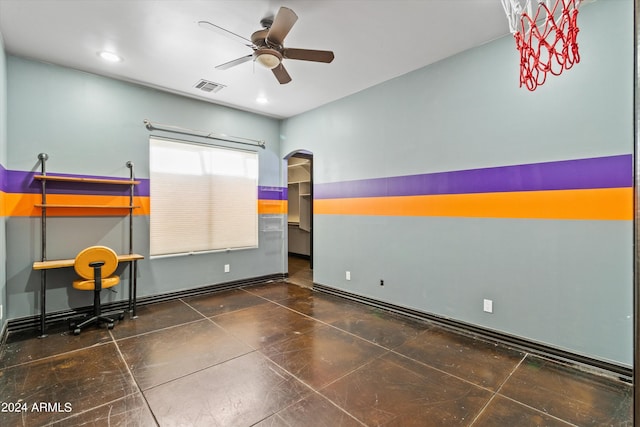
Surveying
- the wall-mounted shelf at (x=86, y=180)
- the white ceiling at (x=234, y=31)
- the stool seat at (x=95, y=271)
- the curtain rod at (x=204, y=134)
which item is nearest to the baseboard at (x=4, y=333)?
the stool seat at (x=95, y=271)

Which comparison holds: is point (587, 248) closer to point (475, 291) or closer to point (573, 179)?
point (573, 179)

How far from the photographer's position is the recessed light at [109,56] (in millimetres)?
3404

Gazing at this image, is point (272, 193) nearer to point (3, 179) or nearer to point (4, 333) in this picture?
point (3, 179)

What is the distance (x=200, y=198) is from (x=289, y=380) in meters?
3.37

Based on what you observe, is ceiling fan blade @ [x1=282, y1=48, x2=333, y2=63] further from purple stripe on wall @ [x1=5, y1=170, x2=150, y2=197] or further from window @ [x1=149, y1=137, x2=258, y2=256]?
purple stripe on wall @ [x1=5, y1=170, x2=150, y2=197]

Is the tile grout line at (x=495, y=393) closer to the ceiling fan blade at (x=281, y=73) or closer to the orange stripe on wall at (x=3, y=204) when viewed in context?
the ceiling fan blade at (x=281, y=73)

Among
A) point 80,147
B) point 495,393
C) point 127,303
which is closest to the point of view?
point 495,393

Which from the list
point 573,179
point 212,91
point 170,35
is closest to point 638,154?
point 573,179

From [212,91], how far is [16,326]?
377 centimetres

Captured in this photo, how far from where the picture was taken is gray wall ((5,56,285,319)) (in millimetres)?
3455

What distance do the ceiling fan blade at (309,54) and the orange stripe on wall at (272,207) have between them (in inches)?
127

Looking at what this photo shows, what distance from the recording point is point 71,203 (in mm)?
3779

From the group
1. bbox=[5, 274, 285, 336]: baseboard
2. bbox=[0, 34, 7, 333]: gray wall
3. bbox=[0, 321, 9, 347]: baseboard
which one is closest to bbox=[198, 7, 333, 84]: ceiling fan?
bbox=[0, 34, 7, 333]: gray wall

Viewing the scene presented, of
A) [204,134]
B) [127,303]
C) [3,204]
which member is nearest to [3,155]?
[3,204]
